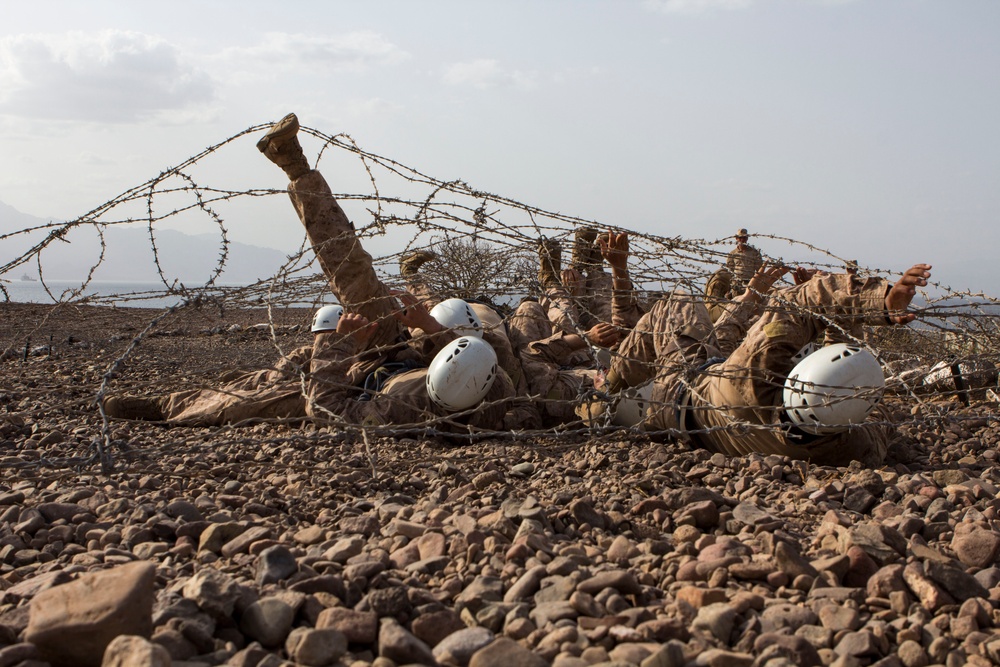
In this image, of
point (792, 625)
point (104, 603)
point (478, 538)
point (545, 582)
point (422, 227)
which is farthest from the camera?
point (422, 227)

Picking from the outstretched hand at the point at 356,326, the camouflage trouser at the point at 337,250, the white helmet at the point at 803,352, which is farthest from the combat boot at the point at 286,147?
the white helmet at the point at 803,352

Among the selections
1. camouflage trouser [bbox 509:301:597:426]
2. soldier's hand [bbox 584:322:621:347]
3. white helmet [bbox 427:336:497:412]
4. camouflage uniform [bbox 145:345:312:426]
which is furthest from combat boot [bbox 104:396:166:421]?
soldier's hand [bbox 584:322:621:347]

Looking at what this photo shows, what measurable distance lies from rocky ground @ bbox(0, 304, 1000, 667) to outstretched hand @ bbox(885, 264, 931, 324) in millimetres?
811

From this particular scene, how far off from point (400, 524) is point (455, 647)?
1.11 metres

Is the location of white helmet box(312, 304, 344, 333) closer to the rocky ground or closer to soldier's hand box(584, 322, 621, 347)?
soldier's hand box(584, 322, 621, 347)

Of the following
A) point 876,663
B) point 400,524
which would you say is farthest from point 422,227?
point 876,663

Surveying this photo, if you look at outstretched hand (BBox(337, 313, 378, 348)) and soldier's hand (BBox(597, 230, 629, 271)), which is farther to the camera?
outstretched hand (BBox(337, 313, 378, 348))

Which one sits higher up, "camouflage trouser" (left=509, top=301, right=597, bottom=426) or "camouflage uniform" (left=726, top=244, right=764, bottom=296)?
"camouflage uniform" (left=726, top=244, right=764, bottom=296)

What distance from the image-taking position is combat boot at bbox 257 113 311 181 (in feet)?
19.5

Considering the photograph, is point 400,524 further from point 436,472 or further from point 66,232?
point 66,232

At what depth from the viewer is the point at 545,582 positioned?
2.98 meters

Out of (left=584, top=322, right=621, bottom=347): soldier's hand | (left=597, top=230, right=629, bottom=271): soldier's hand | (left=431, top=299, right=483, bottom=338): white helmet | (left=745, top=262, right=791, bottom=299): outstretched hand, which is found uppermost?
(left=597, top=230, right=629, bottom=271): soldier's hand

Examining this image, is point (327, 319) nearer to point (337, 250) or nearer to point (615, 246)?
point (337, 250)

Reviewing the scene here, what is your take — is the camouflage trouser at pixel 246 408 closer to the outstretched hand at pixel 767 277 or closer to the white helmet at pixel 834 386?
the outstretched hand at pixel 767 277
